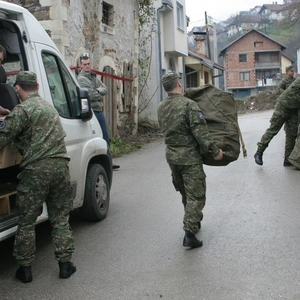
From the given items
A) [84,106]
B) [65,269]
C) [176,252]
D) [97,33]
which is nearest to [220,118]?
[176,252]

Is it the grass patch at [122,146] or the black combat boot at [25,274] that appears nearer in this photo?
the black combat boot at [25,274]

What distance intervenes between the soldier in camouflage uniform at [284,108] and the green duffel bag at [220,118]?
406 centimetres

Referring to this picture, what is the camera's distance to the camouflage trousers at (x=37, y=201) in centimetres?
444

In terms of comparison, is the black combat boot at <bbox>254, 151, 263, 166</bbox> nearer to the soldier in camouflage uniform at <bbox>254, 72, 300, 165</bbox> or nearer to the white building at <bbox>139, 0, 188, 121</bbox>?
the soldier in camouflage uniform at <bbox>254, 72, 300, 165</bbox>

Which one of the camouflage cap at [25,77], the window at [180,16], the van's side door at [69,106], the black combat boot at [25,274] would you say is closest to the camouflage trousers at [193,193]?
the van's side door at [69,106]

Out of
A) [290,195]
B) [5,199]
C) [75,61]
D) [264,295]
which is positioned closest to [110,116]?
[75,61]

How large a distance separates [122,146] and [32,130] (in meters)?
9.91

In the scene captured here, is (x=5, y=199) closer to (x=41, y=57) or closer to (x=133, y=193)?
(x=41, y=57)

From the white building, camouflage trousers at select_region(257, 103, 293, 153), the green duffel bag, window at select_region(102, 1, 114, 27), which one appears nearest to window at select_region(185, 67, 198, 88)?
the white building

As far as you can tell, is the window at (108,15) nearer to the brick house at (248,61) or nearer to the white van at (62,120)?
the white van at (62,120)

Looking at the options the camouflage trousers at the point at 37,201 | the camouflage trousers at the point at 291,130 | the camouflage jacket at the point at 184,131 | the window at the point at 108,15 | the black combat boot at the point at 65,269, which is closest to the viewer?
the camouflage trousers at the point at 37,201

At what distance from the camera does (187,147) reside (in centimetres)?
521

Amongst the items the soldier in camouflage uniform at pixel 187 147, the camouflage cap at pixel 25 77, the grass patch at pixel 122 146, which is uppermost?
the camouflage cap at pixel 25 77

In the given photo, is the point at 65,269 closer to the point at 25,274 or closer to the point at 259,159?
the point at 25,274
